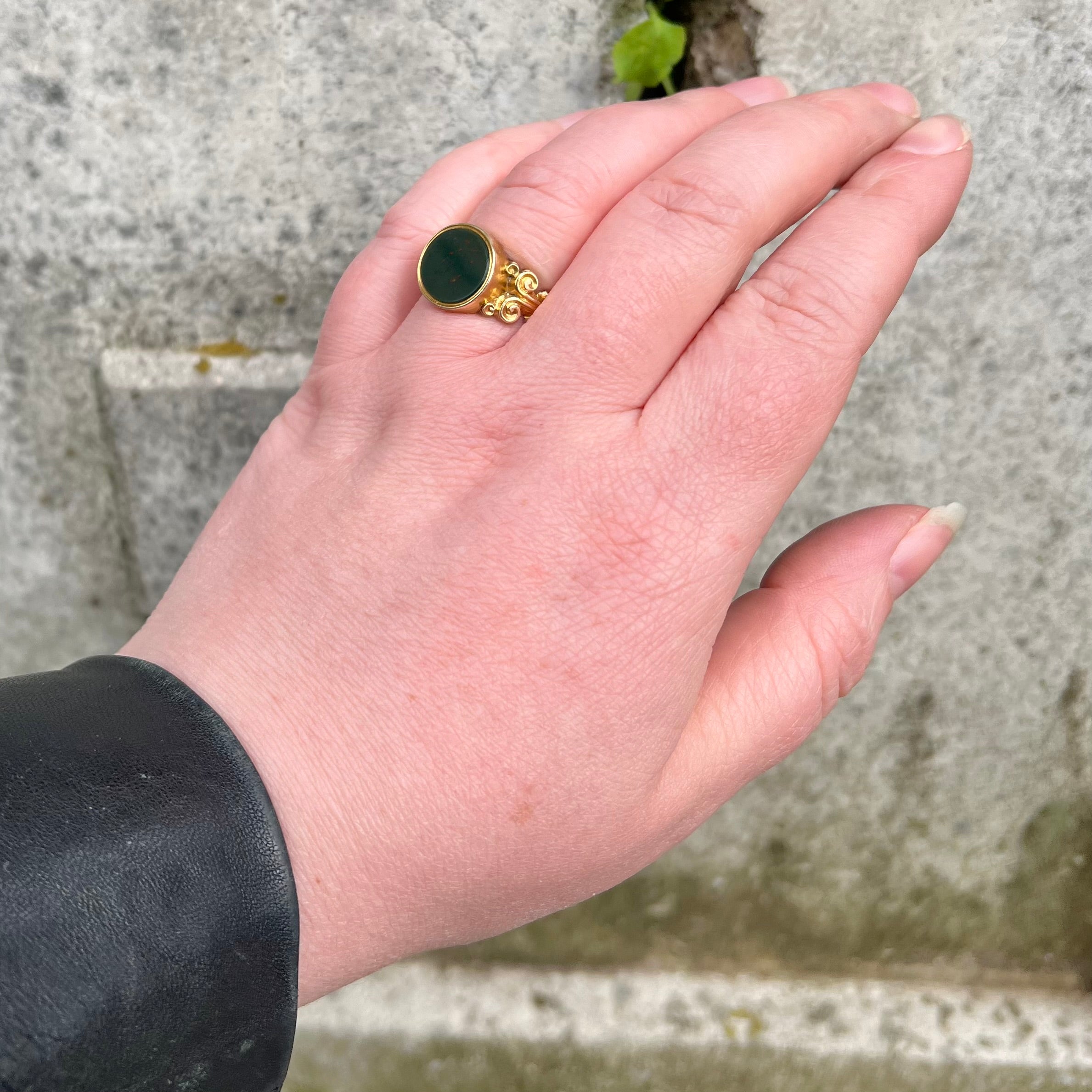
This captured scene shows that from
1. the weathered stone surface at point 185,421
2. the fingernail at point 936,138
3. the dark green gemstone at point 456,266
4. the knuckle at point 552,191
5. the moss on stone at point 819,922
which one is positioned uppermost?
the knuckle at point 552,191

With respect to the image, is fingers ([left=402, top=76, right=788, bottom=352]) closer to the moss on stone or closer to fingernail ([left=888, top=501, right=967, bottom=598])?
fingernail ([left=888, top=501, right=967, bottom=598])

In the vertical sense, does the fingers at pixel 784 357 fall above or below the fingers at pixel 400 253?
below

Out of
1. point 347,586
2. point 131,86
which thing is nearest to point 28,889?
point 347,586

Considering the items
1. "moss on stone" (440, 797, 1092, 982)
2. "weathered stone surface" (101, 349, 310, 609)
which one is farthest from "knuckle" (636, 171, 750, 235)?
"moss on stone" (440, 797, 1092, 982)

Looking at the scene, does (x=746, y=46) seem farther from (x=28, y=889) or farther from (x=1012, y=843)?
(x=1012, y=843)

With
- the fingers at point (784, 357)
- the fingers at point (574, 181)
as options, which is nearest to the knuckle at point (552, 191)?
the fingers at point (574, 181)

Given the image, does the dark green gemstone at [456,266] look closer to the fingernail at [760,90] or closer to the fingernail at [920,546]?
the fingernail at [760,90]

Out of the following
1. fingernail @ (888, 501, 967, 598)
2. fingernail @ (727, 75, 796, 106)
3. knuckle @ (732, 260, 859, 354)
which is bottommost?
fingernail @ (888, 501, 967, 598)
